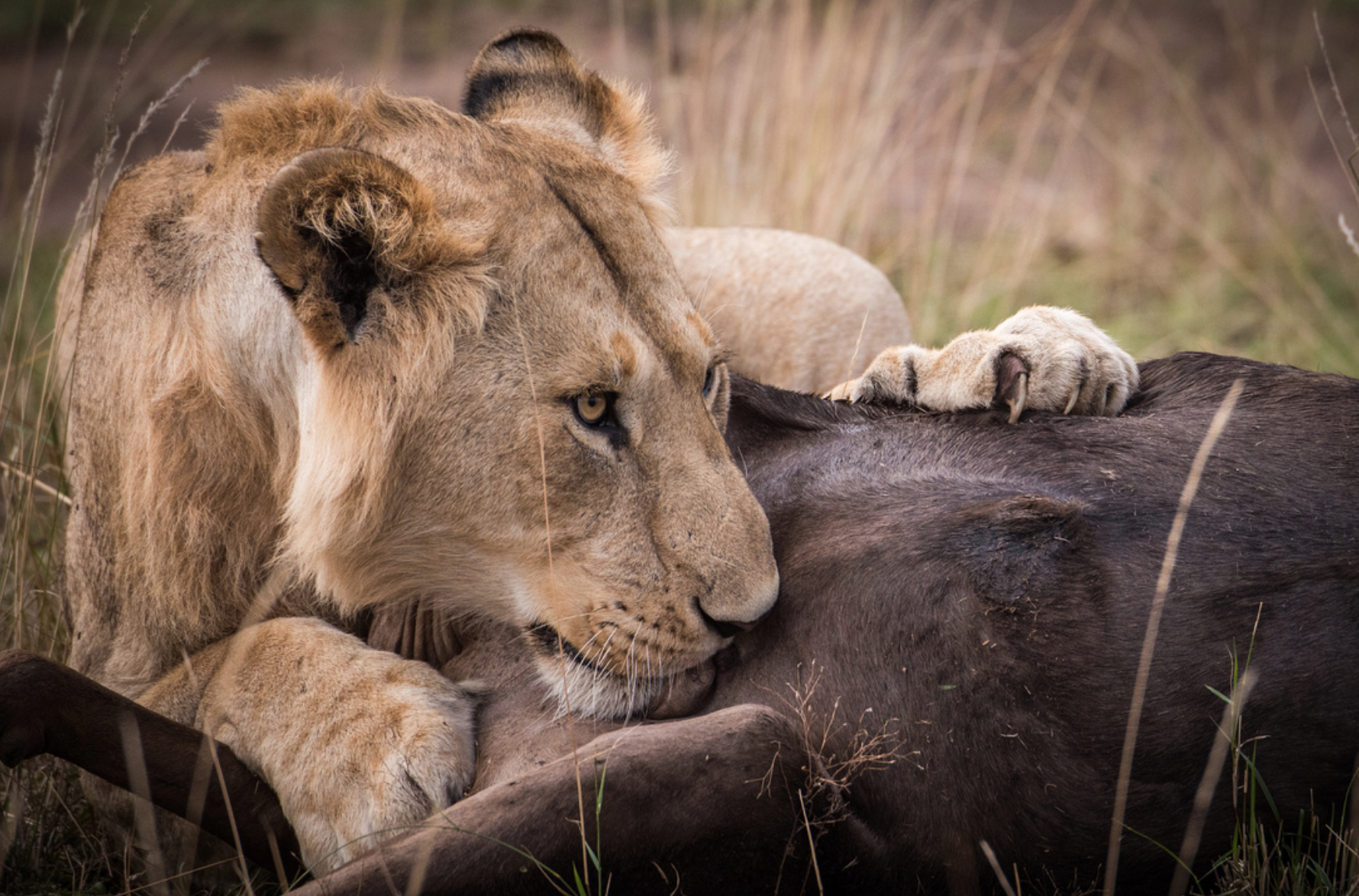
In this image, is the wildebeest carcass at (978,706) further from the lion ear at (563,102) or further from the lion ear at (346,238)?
the lion ear at (563,102)

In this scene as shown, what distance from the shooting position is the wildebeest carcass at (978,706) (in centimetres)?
161

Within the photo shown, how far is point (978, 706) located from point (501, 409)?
2.83 ft

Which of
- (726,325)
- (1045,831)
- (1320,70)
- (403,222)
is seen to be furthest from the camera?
(1320,70)

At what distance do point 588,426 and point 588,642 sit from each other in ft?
1.15

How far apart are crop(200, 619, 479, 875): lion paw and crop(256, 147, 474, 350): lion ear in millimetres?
559

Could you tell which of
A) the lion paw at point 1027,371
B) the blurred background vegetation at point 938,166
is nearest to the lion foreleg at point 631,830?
the lion paw at point 1027,371

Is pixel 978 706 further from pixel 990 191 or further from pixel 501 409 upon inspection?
pixel 990 191

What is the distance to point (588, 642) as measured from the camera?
76.8 inches

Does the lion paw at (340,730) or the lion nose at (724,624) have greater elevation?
the lion nose at (724,624)

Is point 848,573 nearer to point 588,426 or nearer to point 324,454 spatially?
point 588,426

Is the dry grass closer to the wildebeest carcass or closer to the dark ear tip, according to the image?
the dark ear tip

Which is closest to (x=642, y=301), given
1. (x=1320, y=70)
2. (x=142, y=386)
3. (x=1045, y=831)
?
(x=142, y=386)

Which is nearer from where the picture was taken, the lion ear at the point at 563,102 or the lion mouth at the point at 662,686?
the lion mouth at the point at 662,686

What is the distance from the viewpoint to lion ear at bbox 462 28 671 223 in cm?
249
